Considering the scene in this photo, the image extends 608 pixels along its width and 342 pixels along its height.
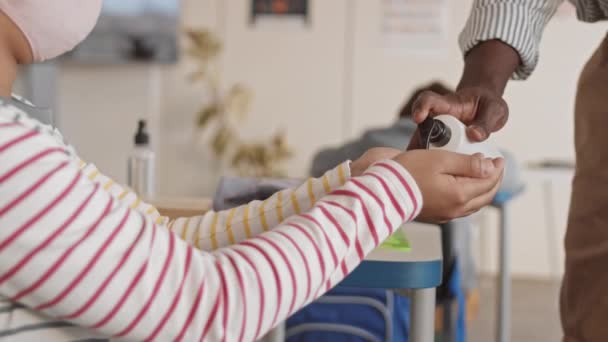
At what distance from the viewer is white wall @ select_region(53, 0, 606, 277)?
4.64 meters

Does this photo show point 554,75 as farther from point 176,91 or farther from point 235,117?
point 176,91

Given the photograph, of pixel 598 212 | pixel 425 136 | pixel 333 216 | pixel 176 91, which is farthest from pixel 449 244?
pixel 176 91

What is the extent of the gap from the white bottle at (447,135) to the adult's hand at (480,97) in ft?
0.04

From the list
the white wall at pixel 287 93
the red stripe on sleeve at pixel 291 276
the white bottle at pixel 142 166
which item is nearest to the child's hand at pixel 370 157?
the red stripe on sleeve at pixel 291 276

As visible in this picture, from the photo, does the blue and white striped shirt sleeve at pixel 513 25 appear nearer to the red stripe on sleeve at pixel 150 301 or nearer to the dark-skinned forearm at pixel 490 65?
the dark-skinned forearm at pixel 490 65

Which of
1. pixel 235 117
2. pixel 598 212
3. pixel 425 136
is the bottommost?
pixel 235 117

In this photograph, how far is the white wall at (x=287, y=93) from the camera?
4641 millimetres

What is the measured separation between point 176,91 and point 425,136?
13.8ft

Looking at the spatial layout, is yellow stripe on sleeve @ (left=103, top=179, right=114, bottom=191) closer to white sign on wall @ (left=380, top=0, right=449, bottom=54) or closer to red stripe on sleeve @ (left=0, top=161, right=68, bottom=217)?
red stripe on sleeve @ (left=0, top=161, right=68, bottom=217)

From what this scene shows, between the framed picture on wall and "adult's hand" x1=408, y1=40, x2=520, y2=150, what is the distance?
12.3ft

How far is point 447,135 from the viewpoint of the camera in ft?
2.92

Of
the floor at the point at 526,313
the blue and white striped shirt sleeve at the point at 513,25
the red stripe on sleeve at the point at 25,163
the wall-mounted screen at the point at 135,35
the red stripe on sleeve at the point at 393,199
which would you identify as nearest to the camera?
the red stripe on sleeve at the point at 25,163

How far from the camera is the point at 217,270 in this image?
2.14 ft

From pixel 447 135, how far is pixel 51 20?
1.42ft
